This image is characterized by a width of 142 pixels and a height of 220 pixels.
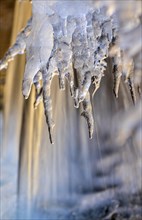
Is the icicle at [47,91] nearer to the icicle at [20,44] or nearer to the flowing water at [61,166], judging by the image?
the icicle at [20,44]

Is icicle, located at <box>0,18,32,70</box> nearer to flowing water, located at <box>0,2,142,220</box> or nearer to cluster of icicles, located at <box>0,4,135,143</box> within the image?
cluster of icicles, located at <box>0,4,135,143</box>

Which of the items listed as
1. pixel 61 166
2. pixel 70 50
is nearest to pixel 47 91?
pixel 70 50

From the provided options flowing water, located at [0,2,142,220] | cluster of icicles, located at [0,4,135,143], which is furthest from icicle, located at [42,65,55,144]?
flowing water, located at [0,2,142,220]

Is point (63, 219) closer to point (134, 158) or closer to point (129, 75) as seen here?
point (134, 158)

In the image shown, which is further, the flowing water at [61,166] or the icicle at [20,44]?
the flowing water at [61,166]

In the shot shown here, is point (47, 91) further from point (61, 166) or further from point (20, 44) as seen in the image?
point (61, 166)

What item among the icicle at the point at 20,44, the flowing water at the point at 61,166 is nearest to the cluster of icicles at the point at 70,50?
the icicle at the point at 20,44

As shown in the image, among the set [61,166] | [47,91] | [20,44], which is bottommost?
[61,166]

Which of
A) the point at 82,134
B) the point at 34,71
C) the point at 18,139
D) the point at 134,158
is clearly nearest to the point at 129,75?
the point at 34,71
